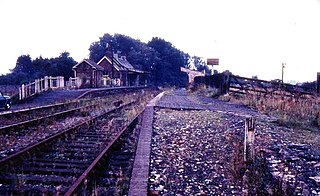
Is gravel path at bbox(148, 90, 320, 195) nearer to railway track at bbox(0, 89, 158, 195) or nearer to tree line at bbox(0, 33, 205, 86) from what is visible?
railway track at bbox(0, 89, 158, 195)

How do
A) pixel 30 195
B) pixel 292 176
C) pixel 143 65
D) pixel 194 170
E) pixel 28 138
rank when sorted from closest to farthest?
pixel 30 195, pixel 292 176, pixel 194 170, pixel 28 138, pixel 143 65

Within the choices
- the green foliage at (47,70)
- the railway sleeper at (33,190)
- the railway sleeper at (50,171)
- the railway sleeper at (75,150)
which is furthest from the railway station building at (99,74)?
the railway sleeper at (33,190)

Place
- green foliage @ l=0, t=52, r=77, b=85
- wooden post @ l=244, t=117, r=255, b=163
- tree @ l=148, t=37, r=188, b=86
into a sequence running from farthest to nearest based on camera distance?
tree @ l=148, t=37, r=188, b=86
green foliage @ l=0, t=52, r=77, b=85
wooden post @ l=244, t=117, r=255, b=163

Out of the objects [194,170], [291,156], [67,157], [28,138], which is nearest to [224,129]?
[291,156]

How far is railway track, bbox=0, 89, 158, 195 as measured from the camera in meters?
4.25

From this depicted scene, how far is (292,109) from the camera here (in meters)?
12.4

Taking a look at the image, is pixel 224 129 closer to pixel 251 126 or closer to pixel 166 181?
pixel 251 126

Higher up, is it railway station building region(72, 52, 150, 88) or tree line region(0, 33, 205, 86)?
tree line region(0, 33, 205, 86)

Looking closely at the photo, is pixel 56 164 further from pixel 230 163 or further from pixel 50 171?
pixel 230 163

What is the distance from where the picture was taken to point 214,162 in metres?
5.39

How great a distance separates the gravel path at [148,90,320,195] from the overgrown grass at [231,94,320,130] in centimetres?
146

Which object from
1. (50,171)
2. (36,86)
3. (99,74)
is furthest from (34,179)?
(99,74)

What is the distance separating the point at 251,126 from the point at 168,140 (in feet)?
7.67

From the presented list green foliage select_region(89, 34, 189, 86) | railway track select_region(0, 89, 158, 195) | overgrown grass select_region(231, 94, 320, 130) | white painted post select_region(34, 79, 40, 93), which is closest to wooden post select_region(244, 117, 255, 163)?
railway track select_region(0, 89, 158, 195)
